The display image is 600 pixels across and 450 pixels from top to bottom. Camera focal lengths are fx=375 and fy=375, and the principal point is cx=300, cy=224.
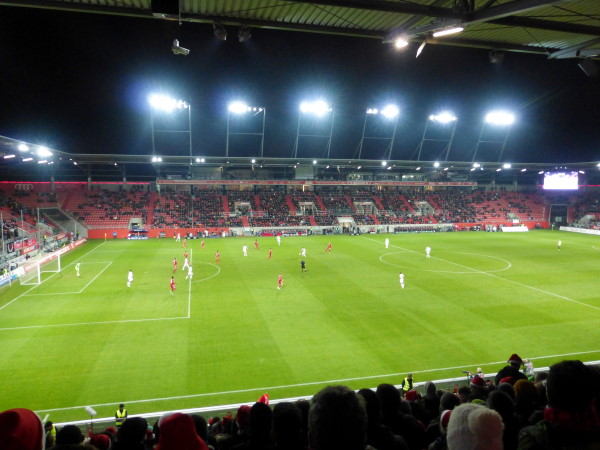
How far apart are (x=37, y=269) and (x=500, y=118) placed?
5966cm

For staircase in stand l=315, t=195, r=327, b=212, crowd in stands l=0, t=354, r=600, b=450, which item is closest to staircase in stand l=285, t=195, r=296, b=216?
staircase in stand l=315, t=195, r=327, b=212

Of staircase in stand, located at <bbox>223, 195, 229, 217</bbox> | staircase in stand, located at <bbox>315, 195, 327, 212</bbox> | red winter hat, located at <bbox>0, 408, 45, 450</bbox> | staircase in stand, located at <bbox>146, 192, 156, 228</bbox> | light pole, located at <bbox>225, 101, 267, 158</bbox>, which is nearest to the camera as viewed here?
red winter hat, located at <bbox>0, 408, 45, 450</bbox>

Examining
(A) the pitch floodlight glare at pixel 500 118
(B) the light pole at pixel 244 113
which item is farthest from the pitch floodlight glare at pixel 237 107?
(A) the pitch floodlight glare at pixel 500 118

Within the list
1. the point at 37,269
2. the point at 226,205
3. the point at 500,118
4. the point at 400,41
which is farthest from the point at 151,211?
the point at 500,118

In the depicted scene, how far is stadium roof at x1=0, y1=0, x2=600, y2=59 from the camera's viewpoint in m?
7.59

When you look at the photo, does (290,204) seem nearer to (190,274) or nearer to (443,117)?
(443,117)

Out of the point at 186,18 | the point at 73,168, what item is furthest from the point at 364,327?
the point at 73,168

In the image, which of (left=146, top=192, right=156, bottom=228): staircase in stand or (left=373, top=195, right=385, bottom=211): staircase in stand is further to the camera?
(left=373, top=195, right=385, bottom=211): staircase in stand

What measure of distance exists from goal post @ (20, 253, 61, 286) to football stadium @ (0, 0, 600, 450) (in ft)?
0.76

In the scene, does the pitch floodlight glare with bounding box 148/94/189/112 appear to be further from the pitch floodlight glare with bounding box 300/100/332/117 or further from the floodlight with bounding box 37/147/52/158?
the pitch floodlight glare with bounding box 300/100/332/117

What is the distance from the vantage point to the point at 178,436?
2299 mm

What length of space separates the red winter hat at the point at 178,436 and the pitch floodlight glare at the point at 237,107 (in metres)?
47.4

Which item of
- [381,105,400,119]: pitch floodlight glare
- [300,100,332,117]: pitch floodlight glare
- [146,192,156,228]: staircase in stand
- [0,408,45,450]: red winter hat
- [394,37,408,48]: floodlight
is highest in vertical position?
[381,105,400,119]: pitch floodlight glare

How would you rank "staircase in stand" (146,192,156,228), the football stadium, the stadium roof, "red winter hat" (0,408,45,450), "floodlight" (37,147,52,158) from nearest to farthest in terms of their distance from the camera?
1. "red winter hat" (0,408,45,450)
2. the football stadium
3. the stadium roof
4. "floodlight" (37,147,52,158)
5. "staircase in stand" (146,192,156,228)
